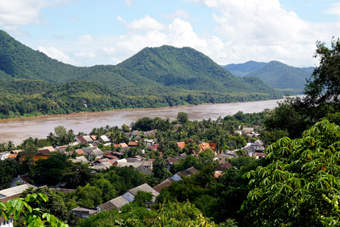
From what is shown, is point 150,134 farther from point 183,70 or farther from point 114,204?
point 183,70

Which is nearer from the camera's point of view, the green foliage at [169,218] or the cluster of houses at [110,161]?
the green foliage at [169,218]

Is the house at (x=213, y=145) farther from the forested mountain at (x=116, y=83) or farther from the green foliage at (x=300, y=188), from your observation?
the forested mountain at (x=116, y=83)

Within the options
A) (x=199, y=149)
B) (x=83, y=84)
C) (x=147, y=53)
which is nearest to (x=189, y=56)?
(x=147, y=53)

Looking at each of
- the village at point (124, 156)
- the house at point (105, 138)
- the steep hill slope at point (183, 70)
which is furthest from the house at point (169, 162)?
the steep hill slope at point (183, 70)

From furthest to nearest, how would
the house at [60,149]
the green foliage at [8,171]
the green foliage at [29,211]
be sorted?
the house at [60,149], the green foliage at [8,171], the green foliage at [29,211]

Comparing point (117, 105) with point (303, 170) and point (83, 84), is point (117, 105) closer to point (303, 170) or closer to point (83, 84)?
point (83, 84)

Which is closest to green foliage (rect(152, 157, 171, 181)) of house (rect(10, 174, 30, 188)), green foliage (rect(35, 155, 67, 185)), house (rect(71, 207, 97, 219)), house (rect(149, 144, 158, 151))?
green foliage (rect(35, 155, 67, 185))

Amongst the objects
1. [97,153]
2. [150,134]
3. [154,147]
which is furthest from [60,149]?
[150,134]

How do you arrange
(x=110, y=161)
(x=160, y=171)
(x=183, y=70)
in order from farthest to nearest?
(x=183, y=70) → (x=110, y=161) → (x=160, y=171)

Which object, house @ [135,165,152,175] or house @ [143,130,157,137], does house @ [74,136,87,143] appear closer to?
house @ [143,130,157,137]
